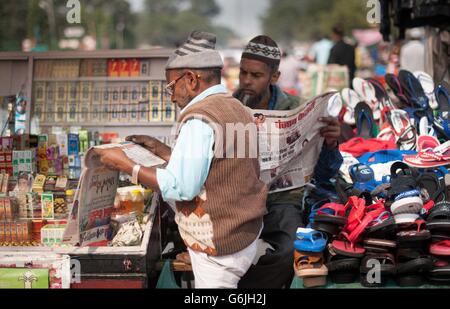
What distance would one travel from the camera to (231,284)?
10.2 feet

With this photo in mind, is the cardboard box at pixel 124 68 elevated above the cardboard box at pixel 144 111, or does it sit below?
above

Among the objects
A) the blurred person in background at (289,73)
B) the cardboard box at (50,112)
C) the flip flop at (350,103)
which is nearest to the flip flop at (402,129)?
the flip flop at (350,103)

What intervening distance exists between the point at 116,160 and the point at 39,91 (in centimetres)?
215

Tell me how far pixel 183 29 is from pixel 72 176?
45981 mm

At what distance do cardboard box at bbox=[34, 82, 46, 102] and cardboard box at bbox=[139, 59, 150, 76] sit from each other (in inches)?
28.7

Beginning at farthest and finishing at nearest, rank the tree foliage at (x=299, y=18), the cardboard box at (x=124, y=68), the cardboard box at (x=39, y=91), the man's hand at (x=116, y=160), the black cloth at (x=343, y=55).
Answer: the tree foliage at (x=299, y=18) < the black cloth at (x=343, y=55) < the cardboard box at (x=124, y=68) < the cardboard box at (x=39, y=91) < the man's hand at (x=116, y=160)

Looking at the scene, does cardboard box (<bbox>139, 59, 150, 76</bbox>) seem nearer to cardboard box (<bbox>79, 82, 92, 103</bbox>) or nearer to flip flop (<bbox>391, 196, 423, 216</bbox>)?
cardboard box (<bbox>79, 82, 92, 103</bbox>)

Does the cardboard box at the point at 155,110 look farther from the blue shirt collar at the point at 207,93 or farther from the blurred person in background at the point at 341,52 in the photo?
the blurred person in background at the point at 341,52

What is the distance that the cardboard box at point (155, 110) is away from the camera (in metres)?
4.95

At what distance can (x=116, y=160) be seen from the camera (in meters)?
3.02

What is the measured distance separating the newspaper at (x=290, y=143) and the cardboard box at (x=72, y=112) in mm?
1898

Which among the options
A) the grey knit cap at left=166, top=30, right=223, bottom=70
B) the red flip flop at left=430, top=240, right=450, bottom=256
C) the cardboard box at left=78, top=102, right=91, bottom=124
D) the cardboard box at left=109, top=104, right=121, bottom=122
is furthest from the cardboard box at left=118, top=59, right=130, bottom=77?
the red flip flop at left=430, top=240, right=450, bottom=256

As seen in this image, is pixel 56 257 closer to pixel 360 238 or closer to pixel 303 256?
pixel 303 256

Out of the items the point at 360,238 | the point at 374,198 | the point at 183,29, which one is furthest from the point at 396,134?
the point at 183,29
